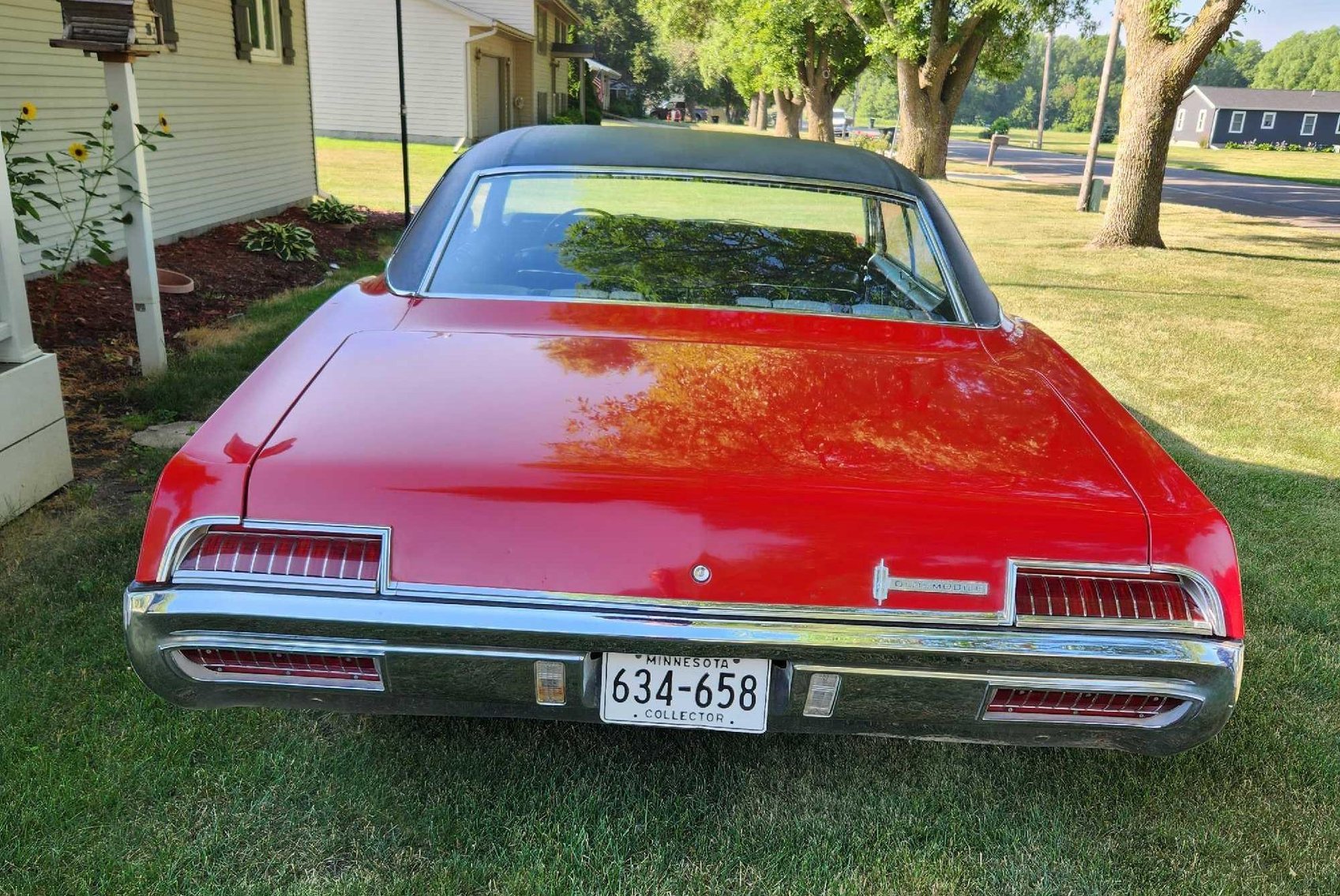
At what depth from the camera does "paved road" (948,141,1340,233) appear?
1980 cm

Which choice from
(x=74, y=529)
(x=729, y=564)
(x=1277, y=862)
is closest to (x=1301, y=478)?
(x=1277, y=862)

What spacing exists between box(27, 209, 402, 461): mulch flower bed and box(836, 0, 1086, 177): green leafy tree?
16.3 m

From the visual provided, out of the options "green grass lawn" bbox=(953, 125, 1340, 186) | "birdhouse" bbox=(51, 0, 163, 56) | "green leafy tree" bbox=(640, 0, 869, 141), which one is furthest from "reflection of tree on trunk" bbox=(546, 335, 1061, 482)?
"green grass lawn" bbox=(953, 125, 1340, 186)

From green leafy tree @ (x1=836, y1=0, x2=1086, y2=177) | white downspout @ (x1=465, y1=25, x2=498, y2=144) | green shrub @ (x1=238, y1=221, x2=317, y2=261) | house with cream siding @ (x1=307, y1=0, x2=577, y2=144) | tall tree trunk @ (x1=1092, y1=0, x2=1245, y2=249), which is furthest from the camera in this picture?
white downspout @ (x1=465, y1=25, x2=498, y2=144)

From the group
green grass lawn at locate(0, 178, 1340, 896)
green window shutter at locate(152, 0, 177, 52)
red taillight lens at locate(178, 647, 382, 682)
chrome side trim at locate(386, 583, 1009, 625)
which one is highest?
green window shutter at locate(152, 0, 177, 52)

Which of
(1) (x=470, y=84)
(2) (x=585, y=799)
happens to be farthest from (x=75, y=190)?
(1) (x=470, y=84)

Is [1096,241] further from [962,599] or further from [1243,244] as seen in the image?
[962,599]

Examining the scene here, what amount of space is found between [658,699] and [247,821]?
101 cm

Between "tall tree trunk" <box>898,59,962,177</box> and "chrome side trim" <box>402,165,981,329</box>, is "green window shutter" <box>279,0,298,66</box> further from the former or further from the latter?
"tall tree trunk" <box>898,59,962,177</box>

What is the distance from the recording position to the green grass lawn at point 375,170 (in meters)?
15.2

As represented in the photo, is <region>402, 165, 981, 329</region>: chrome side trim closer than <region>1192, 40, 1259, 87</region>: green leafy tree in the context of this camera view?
Yes

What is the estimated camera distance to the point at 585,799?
2.28m

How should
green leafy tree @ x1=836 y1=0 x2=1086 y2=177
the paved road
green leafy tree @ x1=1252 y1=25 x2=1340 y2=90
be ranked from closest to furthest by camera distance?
the paved road < green leafy tree @ x1=836 y1=0 x2=1086 y2=177 < green leafy tree @ x1=1252 y1=25 x2=1340 y2=90

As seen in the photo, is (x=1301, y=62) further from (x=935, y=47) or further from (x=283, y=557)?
(x=283, y=557)
